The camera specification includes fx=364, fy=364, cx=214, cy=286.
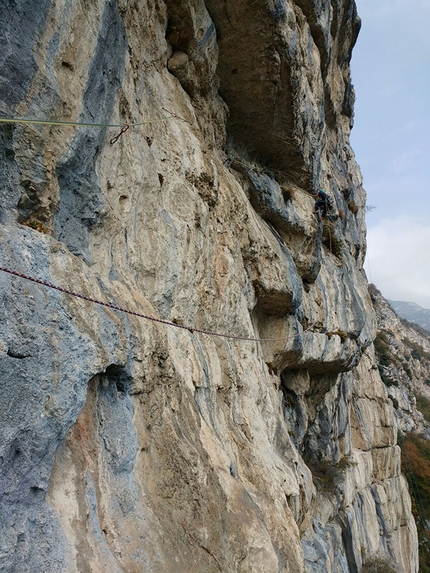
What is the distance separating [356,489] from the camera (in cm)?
1675

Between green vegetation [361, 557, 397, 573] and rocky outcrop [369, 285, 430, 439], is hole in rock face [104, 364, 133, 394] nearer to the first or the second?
green vegetation [361, 557, 397, 573]

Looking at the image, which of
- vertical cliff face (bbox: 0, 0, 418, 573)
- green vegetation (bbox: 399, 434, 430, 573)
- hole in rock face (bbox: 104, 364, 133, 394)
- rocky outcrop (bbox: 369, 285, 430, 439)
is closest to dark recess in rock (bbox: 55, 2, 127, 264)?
vertical cliff face (bbox: 0, 0, 418, 573)

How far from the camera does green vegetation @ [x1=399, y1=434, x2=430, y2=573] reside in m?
27.3

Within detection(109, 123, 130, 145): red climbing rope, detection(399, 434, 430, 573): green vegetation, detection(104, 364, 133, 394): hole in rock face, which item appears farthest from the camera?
detection(399, 434, 430, 573): green vegetation

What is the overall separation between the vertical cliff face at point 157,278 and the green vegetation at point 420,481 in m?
21.8

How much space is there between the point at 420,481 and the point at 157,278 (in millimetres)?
35866

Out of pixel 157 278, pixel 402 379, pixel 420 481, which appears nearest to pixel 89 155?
pixel 157 278

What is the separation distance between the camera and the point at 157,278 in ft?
18.3

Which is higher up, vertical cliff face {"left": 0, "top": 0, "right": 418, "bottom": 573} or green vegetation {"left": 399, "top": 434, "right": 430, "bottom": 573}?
vertical cliff face {"left": 0, "top": 0, "right": 418, "bottom": 573}

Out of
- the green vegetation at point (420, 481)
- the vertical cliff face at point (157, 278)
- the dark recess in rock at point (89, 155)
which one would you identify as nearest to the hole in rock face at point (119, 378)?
the vertical cliff face at point (157, 278)

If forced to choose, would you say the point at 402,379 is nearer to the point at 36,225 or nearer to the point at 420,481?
the point at 420,481

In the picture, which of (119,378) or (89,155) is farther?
(89,155)

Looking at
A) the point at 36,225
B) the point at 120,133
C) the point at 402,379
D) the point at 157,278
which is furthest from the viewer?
the point at 402,379

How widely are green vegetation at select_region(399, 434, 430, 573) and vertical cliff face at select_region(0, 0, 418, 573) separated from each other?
71.4 feet
